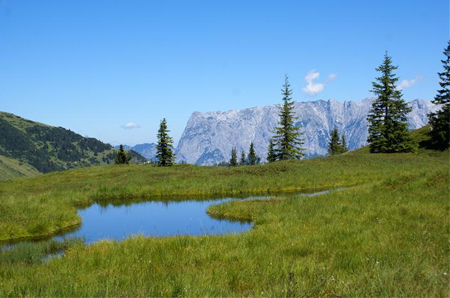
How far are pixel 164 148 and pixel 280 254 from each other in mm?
66877

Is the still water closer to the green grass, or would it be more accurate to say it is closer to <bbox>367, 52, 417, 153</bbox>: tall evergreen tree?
the green grass

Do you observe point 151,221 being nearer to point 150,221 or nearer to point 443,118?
point 150,221

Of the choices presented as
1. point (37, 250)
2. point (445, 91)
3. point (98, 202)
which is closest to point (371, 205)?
point (37, 250)

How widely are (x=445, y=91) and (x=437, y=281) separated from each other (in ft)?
209

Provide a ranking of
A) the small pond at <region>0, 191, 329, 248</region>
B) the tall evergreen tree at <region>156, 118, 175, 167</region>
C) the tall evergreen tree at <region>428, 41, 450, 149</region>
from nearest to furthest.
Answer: the small pond at <region>0, 191, 329, 248</region>
the tall evergreen tree at <region>428, 41, 450, 149</region>
the tall evergreen tree at <region>156, 118, 175, 167</region>

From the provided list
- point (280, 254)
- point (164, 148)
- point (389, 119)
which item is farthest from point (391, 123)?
point (280, 254)

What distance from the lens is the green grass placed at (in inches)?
230

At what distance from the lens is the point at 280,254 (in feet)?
31.2

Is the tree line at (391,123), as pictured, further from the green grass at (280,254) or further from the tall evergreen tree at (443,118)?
the green grass at (280,254)

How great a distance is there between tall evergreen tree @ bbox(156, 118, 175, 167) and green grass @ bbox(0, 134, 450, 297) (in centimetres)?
4785

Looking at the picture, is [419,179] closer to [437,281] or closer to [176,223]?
[176,223]

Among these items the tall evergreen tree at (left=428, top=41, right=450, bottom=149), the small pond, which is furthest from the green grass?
the tall evergreen tree at (left=428, top=41, right=450, bottom=149)

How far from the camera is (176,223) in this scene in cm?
2033

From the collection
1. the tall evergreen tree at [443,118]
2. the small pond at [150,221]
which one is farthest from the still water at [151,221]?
the tall evergreen tree at [443,118]
